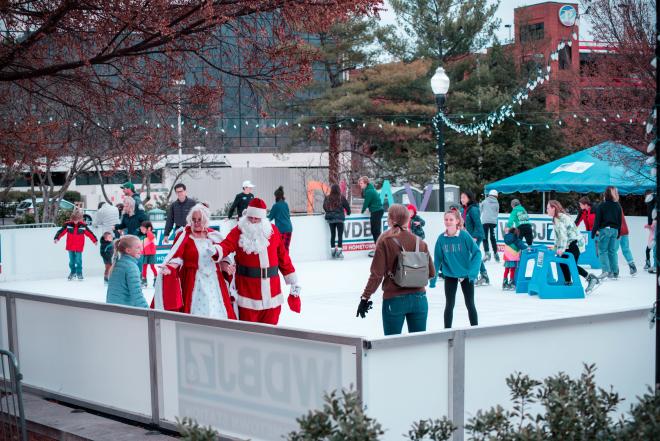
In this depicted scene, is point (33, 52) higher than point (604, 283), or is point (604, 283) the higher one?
point (33, 52)

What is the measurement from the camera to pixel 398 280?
8047 millimetres

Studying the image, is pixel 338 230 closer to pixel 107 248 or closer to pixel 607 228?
pixel 107 248

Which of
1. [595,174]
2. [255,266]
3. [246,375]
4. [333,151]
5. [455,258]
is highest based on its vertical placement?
[333,151]

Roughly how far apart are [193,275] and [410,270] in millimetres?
1844

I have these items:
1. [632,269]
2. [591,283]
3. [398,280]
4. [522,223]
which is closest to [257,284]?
[398,280]

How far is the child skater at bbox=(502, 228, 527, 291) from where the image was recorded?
1612 centimetres

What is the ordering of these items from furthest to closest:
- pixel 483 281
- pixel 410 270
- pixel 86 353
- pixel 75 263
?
pixel 75 263, pixel 483 281, pixel 410 270, pixel 86 353

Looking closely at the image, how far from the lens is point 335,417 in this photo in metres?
3.78

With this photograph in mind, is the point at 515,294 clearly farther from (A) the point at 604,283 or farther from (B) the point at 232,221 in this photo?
(B) the point at 232,221

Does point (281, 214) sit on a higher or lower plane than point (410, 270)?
higher

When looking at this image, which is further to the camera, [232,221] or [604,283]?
[232,221]

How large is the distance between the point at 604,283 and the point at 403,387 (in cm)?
1295

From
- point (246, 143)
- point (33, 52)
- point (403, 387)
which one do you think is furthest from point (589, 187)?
point (246, 143)

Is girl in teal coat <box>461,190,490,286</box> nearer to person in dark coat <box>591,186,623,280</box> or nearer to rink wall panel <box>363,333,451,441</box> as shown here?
person in dark coat <box>591,186,623,280</box>
